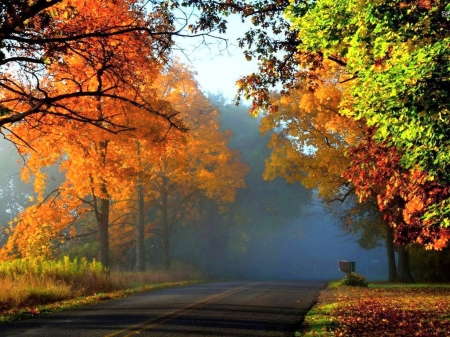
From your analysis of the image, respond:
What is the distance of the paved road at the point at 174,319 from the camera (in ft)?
27.7

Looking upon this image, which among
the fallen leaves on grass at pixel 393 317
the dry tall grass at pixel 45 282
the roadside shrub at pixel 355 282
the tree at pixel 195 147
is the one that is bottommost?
the roadside shrub at pixel 355 282

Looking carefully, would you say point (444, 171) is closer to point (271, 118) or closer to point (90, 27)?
point (90, 27)

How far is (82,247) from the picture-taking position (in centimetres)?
3672

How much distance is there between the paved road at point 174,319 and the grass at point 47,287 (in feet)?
3.96

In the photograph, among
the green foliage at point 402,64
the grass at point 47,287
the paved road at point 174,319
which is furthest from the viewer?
the grass at point 47,287

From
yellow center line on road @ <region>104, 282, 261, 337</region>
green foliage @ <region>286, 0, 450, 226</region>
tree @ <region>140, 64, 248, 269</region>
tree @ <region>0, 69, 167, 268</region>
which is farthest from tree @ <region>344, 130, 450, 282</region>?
tree @ <region>140, 64, 248, 269</region>

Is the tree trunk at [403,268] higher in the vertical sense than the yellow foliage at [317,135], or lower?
lower

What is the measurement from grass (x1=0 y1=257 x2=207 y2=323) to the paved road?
1.21 m

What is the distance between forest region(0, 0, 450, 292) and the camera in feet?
26.2

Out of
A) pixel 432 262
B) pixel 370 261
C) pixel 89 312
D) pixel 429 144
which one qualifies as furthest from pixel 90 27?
pixel 370 261

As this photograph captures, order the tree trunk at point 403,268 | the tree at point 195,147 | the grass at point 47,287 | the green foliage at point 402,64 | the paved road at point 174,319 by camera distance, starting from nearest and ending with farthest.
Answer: the green foliage at point 402,64 < the paved road at point 174,319 < the grass at point 47,287 < the tree trunk at point 403,268 < the tree at point 195,147

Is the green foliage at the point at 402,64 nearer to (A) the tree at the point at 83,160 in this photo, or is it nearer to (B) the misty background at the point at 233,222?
(A) the tree at the point at 83,160

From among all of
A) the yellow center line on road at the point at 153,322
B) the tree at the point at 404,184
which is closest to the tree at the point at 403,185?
the tree at the point at 404,184

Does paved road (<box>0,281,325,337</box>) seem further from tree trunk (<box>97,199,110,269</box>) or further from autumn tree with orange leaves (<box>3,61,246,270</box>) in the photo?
tree trunk (<box>97,199,110,269</box>)
